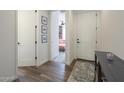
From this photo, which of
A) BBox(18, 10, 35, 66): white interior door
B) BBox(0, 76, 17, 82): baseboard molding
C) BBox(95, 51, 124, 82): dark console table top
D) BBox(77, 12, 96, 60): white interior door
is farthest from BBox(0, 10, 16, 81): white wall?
BBox(77, 12, 96, 60): white interior door

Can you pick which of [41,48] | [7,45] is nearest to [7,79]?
[7,45]

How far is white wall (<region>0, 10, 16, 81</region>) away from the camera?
11.8ft

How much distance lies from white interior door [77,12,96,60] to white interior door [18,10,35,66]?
2369mm

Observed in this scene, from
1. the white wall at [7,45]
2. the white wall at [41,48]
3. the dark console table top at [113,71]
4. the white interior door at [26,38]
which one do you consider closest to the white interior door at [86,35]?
the white wall at [41,48]

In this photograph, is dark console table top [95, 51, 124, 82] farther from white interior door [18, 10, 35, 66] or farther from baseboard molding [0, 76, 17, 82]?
white interior door [18, 10, 35, 66]

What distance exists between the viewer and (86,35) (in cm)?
673

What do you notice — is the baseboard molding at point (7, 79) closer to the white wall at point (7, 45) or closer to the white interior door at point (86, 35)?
the white wall at point (7, 45)

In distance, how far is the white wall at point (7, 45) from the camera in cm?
359

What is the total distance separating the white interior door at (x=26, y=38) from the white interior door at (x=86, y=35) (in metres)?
2.37

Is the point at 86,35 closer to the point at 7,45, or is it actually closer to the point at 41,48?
the point at 41,48

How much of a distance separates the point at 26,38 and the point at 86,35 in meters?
2.74
